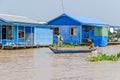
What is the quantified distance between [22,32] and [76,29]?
6.50 meters

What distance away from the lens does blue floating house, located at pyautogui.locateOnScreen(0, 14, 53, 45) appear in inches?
1384

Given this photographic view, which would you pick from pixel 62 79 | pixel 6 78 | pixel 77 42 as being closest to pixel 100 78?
pixel 62 79

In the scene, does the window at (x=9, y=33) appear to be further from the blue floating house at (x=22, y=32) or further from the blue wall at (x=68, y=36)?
the blue wall at (x=68, y=36)

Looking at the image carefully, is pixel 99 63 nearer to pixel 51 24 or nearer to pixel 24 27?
pixel 24 27

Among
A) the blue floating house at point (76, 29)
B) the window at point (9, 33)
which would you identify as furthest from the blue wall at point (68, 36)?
the window at point (9, 33)

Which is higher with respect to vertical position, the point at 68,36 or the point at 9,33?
the point at 9,33

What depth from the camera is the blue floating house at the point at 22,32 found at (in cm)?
3516

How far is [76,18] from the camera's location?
41094 mm

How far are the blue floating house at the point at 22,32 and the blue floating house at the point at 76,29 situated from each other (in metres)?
1.36

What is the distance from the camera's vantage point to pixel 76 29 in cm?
4122

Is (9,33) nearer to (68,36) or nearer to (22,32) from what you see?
(22,32)

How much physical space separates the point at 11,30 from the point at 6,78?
72.4 feet

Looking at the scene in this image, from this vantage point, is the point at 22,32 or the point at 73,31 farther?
the point at 73,31

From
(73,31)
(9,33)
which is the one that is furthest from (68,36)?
(9,33)
